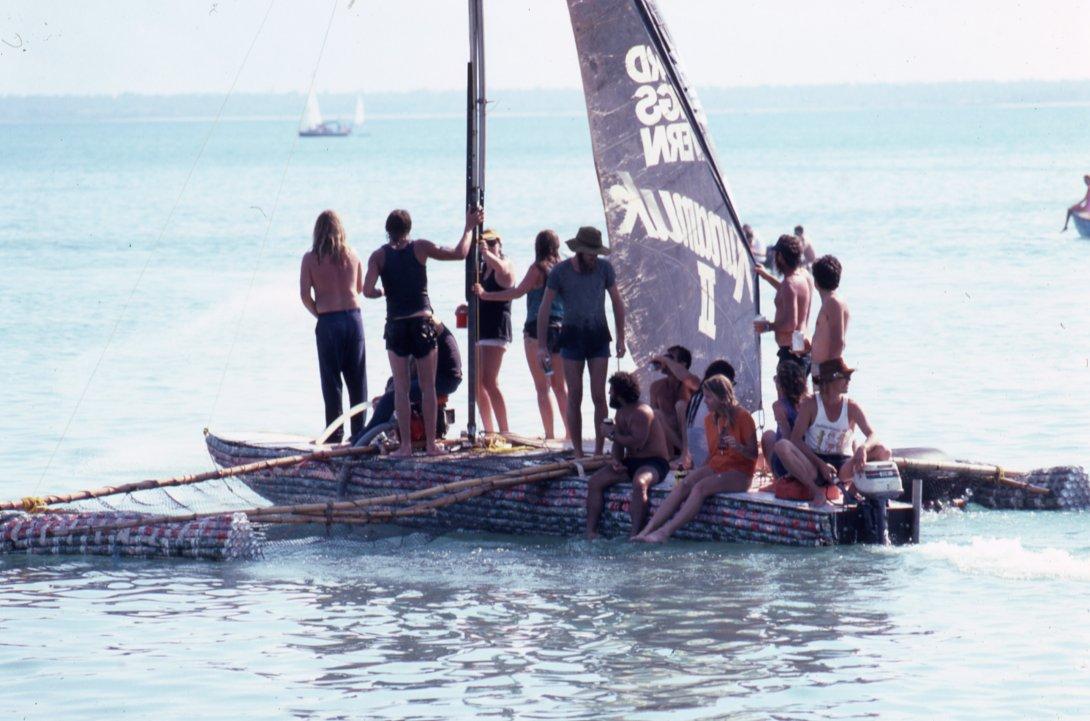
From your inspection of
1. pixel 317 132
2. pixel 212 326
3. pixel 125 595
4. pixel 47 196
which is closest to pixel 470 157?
pixel 125 595

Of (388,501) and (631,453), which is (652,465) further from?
(388,501)

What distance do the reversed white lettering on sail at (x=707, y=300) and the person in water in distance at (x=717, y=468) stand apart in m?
1.51

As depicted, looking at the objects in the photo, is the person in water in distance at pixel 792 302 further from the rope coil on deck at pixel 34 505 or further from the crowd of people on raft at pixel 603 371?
the rope coil on deck at pixel 34 505

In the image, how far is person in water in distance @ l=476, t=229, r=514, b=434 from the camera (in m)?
14.2

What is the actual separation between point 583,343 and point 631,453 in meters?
0.92

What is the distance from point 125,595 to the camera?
1234 cm

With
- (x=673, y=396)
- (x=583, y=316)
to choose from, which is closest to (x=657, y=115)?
(x=583, y=316)

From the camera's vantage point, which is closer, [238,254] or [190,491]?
[190,491]

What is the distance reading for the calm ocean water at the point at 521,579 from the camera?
10.1 meters

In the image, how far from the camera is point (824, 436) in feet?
40.1

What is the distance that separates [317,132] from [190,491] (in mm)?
168739

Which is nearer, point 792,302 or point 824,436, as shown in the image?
point 824,436

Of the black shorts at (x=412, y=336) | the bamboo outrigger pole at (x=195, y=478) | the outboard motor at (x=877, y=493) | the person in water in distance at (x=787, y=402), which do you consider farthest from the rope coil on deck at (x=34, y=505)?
the outboard motor at (x=877, y=493)

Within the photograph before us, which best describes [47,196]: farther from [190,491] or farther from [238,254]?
[190,491]
